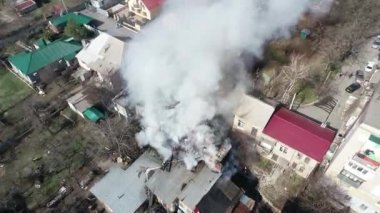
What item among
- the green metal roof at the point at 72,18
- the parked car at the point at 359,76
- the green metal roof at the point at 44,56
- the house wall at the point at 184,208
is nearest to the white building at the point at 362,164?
the parked car at the point at 359,76

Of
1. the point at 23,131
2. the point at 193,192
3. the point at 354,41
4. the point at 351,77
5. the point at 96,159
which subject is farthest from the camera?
the point at 354,41

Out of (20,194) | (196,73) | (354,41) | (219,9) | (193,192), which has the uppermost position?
(219,9)

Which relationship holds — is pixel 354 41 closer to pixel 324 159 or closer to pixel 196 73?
pixel 324 159

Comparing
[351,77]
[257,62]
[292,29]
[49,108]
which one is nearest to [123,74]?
[49,108]

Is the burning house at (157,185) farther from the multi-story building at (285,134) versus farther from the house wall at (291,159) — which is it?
the house wall at (291,159)

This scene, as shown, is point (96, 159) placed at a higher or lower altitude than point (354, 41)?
lower

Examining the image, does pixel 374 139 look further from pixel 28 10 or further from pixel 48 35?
pixel 28 10
